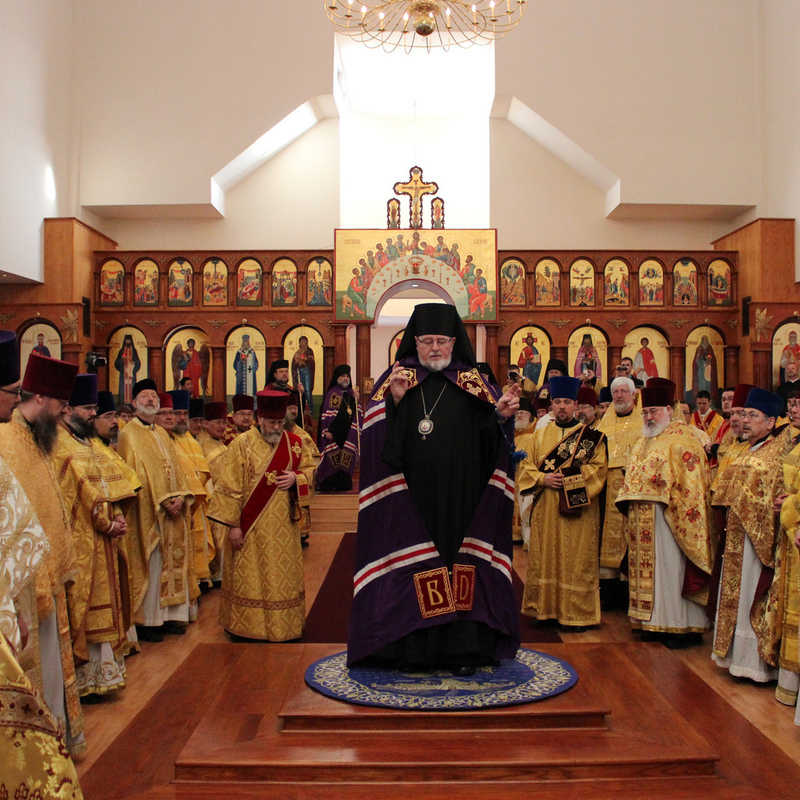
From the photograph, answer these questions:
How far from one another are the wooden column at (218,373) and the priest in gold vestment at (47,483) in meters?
12.7

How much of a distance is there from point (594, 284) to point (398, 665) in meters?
13.1

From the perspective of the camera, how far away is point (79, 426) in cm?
525

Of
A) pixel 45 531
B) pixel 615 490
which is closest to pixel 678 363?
pixel 615 490

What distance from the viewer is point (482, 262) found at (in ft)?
53.3

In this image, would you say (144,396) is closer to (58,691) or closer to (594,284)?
(58,691)

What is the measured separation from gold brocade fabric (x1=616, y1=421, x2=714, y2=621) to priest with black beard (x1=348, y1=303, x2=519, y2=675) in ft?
7.05

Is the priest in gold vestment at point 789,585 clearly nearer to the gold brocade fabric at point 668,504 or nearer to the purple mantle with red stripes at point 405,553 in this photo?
the gold brocade fabric at point 668,504

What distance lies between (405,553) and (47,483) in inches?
69.9

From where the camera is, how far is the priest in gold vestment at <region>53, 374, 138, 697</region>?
4.96m

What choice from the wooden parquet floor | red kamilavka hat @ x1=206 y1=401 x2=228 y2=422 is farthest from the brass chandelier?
the wooden parquet floor

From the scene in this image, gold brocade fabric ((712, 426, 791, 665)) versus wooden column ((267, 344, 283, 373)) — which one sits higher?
wooden column ((267, 344, 283, 373))

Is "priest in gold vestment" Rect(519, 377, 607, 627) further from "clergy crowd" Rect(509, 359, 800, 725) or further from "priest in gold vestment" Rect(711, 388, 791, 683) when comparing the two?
"priest in gold vestment" Rect(711, 388, 791, 683)

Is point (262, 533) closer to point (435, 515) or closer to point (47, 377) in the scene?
point (435, 515)

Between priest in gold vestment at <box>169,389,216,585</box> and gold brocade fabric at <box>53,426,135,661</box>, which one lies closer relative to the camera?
gold brocade fabric at <box>53,426,135,661</box>
